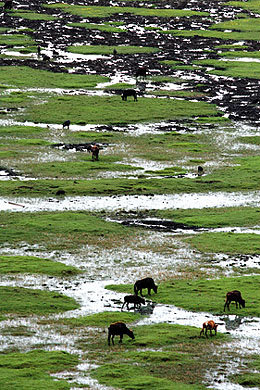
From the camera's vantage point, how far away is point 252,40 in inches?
3863

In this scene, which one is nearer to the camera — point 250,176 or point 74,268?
point 74,268

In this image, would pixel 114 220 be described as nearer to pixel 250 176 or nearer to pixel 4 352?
pixel 250 176

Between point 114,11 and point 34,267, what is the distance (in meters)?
84.0

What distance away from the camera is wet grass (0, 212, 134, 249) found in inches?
1383

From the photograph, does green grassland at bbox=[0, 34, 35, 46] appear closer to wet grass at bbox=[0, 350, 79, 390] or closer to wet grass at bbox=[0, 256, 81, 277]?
wet grass at bbox=[0, 256, 81, 277]

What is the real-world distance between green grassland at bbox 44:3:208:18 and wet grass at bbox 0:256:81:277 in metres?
78.4

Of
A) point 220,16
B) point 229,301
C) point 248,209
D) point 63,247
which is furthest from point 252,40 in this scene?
point 229,301

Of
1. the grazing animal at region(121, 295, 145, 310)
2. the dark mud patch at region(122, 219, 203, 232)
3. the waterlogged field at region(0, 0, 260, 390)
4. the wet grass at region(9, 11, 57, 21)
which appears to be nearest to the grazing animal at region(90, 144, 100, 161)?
the waterlogged field at region(0, 0, 260, 390)

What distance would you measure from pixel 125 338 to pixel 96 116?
122ft

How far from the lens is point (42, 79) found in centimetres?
7188

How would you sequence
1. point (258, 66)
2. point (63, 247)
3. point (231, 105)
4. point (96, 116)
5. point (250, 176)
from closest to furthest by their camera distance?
1. point (63, 247)
2. point (250, 176)
3. point (96, 116)
4. point (231, 105)
5. point (258, 66)

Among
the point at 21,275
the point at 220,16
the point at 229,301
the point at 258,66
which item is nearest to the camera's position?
the point at 229,301

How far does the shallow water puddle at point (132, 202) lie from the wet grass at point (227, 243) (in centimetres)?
472

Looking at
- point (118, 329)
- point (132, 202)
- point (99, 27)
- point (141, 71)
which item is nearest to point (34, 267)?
point (118, 329)
